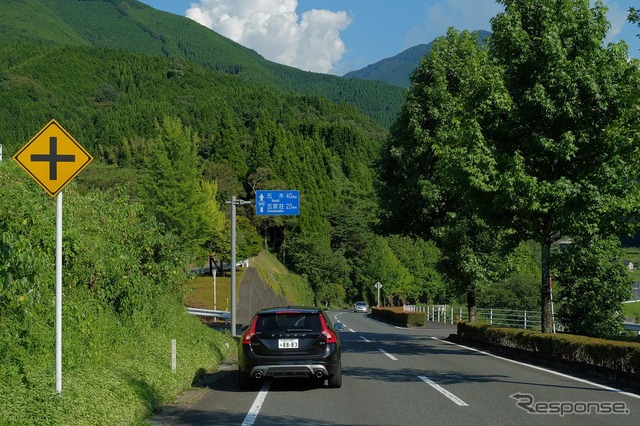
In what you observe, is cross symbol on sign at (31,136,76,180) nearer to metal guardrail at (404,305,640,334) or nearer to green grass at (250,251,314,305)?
metal guardrail at (404,305,640,334)

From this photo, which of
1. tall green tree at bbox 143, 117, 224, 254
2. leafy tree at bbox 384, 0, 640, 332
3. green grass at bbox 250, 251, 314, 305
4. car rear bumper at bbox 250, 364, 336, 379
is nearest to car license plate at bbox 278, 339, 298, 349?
car rear bumper at bbox 250, 364, 336, 379

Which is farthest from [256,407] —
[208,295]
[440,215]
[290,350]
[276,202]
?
[208,295]

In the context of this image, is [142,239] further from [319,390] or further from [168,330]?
[319,390]

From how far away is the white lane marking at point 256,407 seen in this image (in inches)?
356

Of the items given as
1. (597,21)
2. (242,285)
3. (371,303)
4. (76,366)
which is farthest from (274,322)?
(371,303)

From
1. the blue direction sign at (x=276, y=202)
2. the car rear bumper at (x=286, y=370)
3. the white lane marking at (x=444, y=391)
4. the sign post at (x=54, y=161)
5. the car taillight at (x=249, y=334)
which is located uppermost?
the blue direction sign at (x=276, y=202)

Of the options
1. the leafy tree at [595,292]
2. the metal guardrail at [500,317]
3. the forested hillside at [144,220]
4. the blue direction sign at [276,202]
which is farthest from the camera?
the metal guardrail at [500,317]

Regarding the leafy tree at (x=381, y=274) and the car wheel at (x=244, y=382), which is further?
the leafy tree at (x=381, y=274)

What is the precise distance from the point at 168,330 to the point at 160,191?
30.1 meters

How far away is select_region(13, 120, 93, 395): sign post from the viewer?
8281 millimetres

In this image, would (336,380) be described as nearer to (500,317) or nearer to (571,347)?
(571,347)

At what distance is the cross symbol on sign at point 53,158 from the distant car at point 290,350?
16.4 ft

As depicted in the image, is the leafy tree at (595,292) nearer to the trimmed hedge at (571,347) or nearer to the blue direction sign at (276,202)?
the trimmed hedge at (571,347)

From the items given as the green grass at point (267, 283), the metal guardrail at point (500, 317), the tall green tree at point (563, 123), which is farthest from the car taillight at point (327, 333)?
the green grass at point (267, 283)
